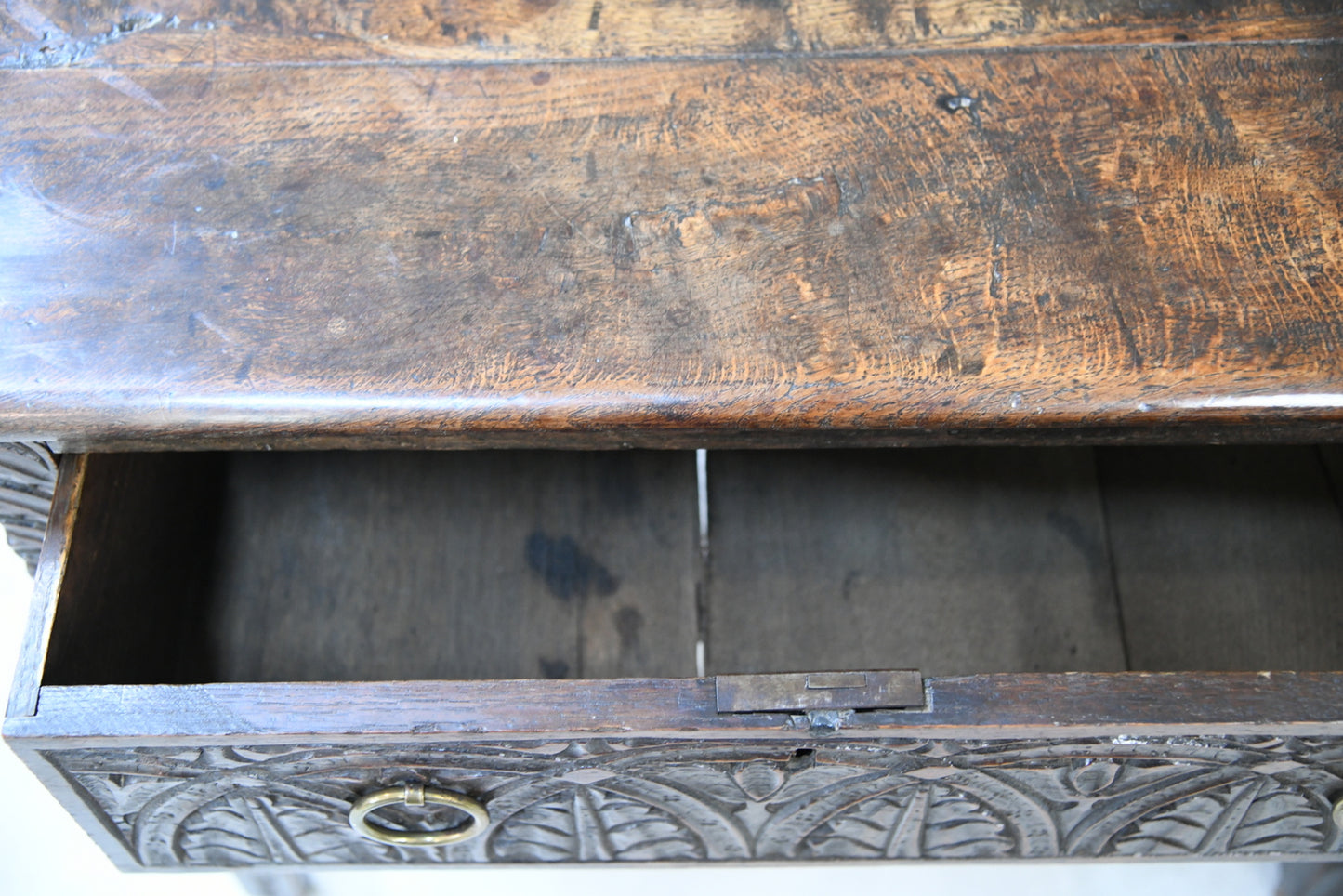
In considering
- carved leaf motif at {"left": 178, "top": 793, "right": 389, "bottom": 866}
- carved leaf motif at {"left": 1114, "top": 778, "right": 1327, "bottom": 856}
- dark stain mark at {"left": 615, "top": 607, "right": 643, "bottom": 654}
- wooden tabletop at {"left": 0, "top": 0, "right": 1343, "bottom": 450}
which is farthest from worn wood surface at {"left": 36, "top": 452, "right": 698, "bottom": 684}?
carved leaf motif at {"left": 1114, "top": 778, "right": 1327, "bottom": 856}

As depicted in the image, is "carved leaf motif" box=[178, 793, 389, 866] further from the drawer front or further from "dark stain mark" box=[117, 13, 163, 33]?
"dark stain mark" box=[117, 13, 163, 33]

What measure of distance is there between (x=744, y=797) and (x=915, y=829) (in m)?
0.12

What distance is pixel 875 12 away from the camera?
708mm

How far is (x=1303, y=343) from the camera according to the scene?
22.0 inches

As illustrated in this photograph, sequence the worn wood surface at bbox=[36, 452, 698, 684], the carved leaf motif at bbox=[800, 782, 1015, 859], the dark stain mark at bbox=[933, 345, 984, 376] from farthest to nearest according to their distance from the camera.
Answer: the worn wood surface at bbox=[36, 452, 698, 684] → the carved leaf motif at bbox=[800, 782, 1015, 859] → the dark stain mark at bbox=[933, 345, 984, 376]

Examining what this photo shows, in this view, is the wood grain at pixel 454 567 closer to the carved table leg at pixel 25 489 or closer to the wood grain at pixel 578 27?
the carved table leg at pixel 25 489

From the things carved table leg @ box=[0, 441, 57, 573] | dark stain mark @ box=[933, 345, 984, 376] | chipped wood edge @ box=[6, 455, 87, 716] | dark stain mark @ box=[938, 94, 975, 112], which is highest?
dark stain mark @ box=[938, 94, 975, 112]

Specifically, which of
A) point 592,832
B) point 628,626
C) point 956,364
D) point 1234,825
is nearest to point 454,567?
point 628,626

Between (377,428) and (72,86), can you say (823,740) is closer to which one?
(377,428)

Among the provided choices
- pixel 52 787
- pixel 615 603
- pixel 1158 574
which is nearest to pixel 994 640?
pixel 1158 574

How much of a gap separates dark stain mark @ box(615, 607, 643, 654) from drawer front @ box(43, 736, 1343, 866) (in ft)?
0.52

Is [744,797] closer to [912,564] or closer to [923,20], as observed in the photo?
[912,564]

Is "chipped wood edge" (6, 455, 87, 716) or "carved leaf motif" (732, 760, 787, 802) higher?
"chipped wood edge" (6, 455, 87, 716)

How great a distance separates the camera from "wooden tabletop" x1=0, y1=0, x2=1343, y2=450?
0.56 metres
